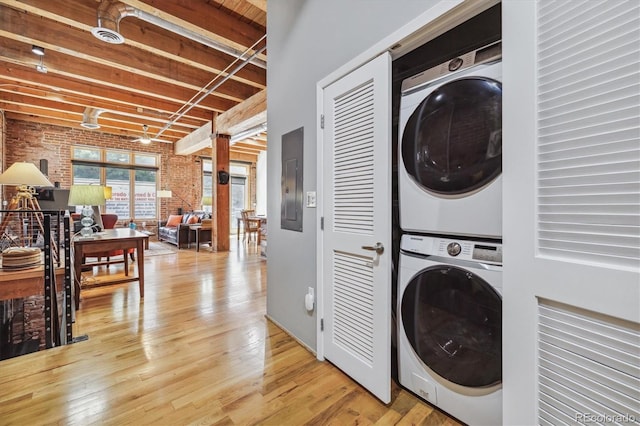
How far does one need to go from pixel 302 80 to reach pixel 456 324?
1974mm

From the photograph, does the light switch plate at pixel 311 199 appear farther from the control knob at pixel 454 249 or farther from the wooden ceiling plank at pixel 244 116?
the wooden ceiling plank at pixel 244 116

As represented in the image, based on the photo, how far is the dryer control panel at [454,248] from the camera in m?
1.24

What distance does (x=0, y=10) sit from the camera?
3.16m

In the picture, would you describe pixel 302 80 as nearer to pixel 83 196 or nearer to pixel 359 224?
A: pixel 359 224

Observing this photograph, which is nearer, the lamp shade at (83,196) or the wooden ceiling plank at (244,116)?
the lamp shade at (83,196)

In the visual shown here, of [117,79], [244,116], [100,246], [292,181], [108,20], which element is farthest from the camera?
[244,116]

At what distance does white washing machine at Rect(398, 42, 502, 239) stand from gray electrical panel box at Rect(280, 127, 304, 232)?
87 centimetres

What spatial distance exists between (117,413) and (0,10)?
4.54 meters

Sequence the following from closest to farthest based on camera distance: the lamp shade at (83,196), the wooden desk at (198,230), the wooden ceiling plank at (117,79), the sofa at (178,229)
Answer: the lamp shade at (83,196)
the wooden ceiling plank at (117,79)
the wooden desk at (198,230)
the sofa at (178,229)

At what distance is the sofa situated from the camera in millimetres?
6887

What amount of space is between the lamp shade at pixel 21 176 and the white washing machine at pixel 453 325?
4.06 metres

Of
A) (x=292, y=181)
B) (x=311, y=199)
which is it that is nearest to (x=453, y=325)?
(x=311, y=199)

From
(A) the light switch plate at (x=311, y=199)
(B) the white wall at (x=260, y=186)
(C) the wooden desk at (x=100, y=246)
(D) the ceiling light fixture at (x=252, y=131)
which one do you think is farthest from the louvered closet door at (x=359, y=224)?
(B) the white wall at (x=260, y=186)

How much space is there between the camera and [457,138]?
4.39ft
